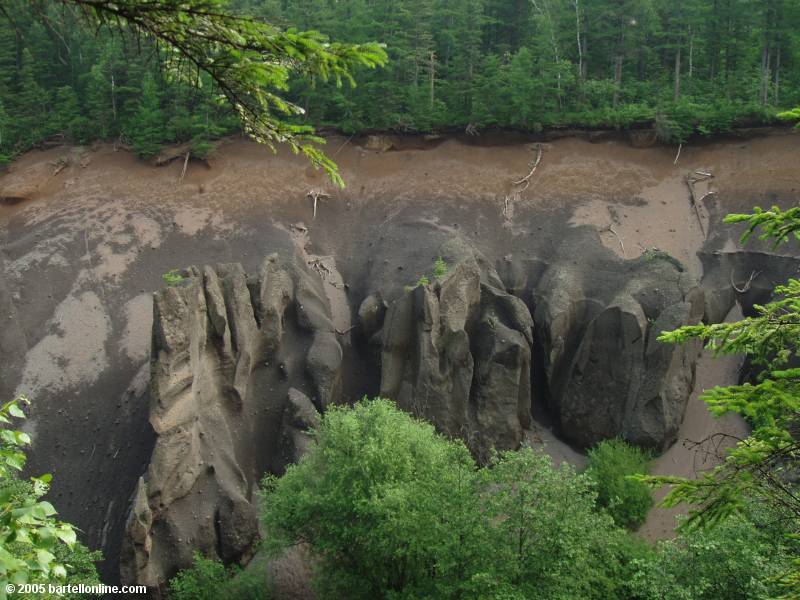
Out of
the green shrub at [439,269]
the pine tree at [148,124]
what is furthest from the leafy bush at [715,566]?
the pine tree at [148,124]

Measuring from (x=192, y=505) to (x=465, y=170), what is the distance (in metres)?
24.7

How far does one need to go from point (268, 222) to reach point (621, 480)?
21.6 m

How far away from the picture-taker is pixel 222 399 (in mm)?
27609

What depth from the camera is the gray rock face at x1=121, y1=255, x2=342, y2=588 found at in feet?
76.8

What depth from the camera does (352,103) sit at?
140ft

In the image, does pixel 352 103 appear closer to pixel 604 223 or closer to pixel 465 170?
pixel 465 170

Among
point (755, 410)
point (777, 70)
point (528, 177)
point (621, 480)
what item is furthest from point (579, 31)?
point (755, 410)

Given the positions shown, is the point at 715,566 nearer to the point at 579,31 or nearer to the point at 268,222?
the point at 268,222

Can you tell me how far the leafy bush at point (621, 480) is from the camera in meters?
26.7

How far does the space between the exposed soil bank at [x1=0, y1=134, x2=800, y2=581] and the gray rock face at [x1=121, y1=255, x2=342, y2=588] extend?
2.87 metres

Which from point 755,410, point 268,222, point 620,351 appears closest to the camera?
point 755,410

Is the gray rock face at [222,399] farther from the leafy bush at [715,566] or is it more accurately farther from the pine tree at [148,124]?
the leafy bush at [715,566]

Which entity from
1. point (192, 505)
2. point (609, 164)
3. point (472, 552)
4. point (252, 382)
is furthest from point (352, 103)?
point (472, 552)

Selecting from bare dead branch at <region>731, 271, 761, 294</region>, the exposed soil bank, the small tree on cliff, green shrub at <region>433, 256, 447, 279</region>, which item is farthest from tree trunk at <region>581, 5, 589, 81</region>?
the small tree on cliff
